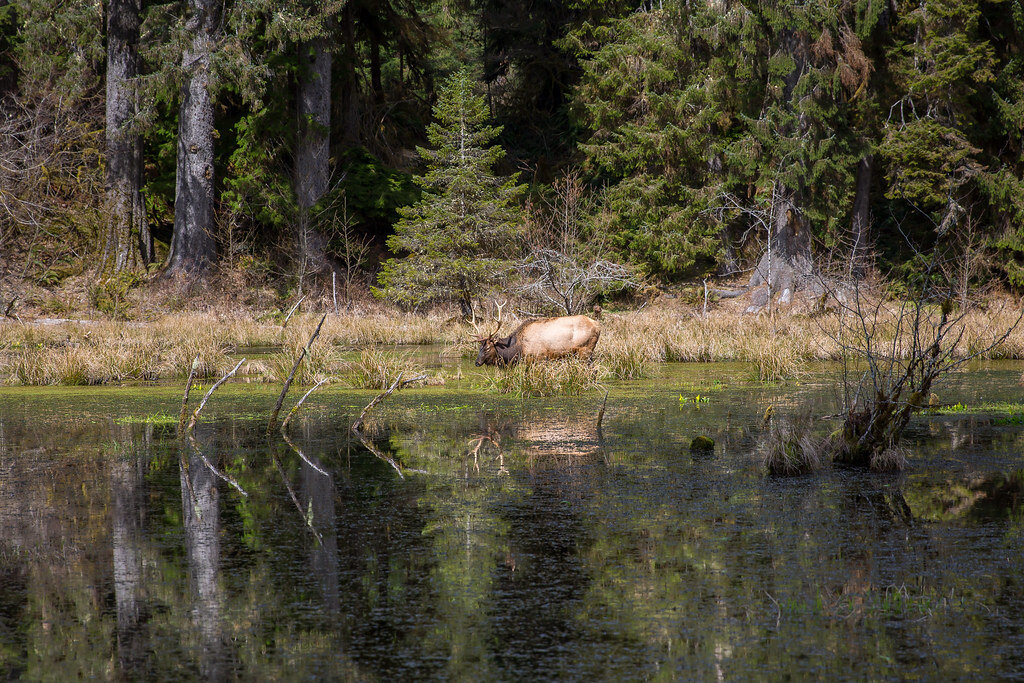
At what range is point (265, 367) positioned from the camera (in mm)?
14523

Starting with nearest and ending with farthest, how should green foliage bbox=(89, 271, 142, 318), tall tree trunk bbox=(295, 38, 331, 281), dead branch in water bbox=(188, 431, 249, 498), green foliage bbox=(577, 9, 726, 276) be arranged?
dead branch in water bbox=(188, 431, 249, 498) → green foliage bbox=(89, 271, 142, 318) → tall tree trunk bbox=(295, 38, 331, 281) → green foliage bbox=(577, 9, 726, 276)

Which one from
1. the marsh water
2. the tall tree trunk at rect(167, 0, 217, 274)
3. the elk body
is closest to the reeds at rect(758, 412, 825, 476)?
the marsh water

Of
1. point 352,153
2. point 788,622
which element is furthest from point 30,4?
point 788,622

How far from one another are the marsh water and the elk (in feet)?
15.2

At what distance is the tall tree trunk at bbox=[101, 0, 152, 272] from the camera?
28094 mm

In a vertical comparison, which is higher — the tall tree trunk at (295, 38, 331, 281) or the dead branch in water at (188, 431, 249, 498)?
the tall tree trunk at (295, 38, 331, 281)

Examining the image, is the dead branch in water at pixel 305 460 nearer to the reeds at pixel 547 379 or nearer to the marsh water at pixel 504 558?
the marsh water at pixel 504 558

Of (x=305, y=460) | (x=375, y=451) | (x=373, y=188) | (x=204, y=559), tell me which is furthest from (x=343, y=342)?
(x=204, y=559)

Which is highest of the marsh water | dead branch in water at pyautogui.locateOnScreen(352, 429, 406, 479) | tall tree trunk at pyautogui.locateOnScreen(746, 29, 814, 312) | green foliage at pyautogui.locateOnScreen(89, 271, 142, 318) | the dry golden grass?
tall tree trunk at pyautogui.locateOnScreen(746, 29, 814, 312)

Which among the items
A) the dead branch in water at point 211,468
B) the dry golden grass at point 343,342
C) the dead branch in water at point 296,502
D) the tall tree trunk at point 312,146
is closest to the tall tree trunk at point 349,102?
the tall tree trunk at point 312,146

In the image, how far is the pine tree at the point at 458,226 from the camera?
26.2m

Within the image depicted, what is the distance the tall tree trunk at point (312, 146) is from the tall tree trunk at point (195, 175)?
256 centimetres

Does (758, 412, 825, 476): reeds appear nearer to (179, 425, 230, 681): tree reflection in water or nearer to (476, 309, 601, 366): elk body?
(179, 425, 230, 681): tree reflection in water

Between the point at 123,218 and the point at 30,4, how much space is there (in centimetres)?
631
